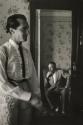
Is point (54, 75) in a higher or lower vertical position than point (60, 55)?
lower

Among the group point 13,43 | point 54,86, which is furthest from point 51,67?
point 13,43

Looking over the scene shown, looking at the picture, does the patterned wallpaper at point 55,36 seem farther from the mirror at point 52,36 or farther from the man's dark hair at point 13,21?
the man's dark hair at point 13,21

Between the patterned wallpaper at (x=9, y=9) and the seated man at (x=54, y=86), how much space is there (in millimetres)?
281

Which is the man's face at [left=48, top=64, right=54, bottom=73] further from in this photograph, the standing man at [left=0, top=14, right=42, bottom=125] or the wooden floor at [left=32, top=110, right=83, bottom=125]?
the wooden floor at [left=32, top=110, right=83, bottom=125]

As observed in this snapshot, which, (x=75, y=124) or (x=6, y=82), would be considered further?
(x=75, y=124)

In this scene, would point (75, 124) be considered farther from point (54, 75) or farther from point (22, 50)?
point (22, 50)

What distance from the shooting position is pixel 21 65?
1.16 metres

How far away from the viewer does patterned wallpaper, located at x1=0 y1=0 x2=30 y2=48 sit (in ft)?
3.80

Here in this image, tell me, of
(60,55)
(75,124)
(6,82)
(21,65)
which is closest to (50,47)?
(60,55)

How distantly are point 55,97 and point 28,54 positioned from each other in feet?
0.89

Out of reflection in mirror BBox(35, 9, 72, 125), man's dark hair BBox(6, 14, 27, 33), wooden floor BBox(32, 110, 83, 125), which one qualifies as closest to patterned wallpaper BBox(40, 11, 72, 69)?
reflection in mirror BBox(35, 9, 72, 125)

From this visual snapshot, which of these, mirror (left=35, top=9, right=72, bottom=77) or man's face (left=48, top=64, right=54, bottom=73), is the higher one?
mirror (left=35, top=9, right=72, bottom=77)

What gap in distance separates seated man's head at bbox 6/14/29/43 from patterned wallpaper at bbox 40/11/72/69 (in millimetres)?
89

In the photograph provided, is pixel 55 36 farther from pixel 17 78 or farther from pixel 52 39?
pixel 17 78
